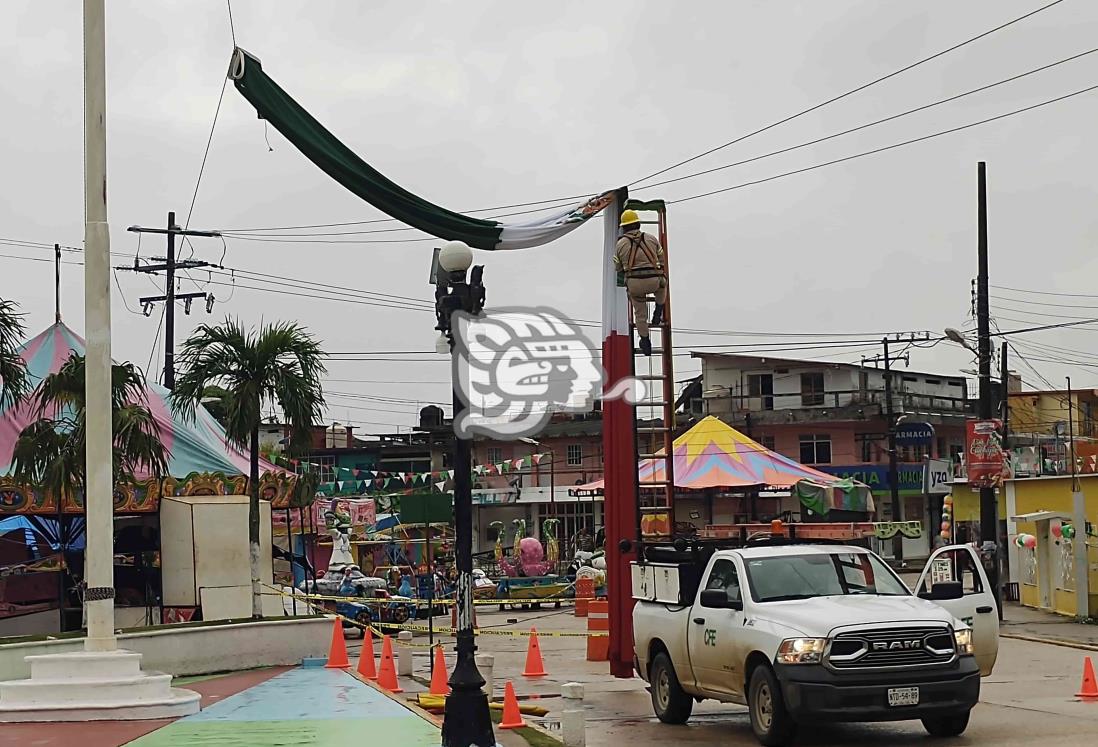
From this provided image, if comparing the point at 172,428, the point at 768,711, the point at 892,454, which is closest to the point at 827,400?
the point at 892,454

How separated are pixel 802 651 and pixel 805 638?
13cm

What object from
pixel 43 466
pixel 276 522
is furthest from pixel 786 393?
pixel 43 466

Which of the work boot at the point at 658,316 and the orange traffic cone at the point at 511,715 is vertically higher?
the work boot at the point at 658,316

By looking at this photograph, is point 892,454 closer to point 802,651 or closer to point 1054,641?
point 1054,641

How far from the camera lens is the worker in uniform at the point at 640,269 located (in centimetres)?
1995

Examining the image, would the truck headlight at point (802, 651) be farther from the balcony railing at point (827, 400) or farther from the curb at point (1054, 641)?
the balcony railing at point (827, 400)

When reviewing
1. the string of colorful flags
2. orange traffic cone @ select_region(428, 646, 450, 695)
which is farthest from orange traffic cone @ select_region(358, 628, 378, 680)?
the string of colorful flags

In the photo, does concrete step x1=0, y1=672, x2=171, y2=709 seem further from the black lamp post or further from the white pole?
the black lamp post

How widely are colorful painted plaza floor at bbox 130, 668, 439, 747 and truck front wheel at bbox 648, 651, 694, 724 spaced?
2.90 m

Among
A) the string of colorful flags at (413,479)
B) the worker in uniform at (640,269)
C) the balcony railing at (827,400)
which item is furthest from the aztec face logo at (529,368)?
the balcony railing at (827,400)

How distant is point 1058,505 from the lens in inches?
1468

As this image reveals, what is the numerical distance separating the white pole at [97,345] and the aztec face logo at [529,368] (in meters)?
5.87

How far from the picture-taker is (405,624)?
3550cm

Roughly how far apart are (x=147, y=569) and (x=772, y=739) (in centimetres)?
1858
